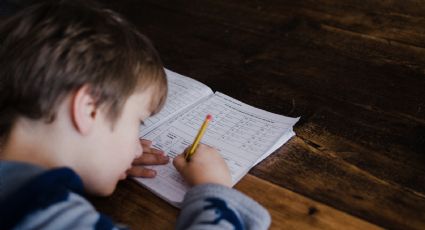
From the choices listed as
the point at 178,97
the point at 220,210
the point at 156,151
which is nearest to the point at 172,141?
the point at 156,151

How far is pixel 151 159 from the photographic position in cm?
87

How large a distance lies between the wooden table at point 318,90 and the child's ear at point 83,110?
6.5 inches

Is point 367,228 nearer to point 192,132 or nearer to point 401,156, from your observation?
point 401,156

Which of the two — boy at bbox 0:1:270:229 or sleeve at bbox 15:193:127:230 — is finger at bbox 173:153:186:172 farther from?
sleeve at bbox 15:193:127:230

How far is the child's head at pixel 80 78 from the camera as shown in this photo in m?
0.70

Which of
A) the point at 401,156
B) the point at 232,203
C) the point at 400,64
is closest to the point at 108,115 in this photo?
the point at 232,203

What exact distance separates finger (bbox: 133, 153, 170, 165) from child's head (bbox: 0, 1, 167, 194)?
7 centimetres

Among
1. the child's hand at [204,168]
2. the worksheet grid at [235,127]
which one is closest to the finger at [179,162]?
the child's hand at [204,168]

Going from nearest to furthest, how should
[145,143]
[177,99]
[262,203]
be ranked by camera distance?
[262,203] < [145,143] < [177,99]

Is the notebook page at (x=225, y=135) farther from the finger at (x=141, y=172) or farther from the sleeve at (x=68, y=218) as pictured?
the sleeve at (x=68, y=218)

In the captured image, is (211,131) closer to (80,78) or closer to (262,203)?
(262,203)

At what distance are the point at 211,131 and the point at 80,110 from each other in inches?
12.8

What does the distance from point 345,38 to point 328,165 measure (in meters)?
0.53

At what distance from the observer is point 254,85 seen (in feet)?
3.61
